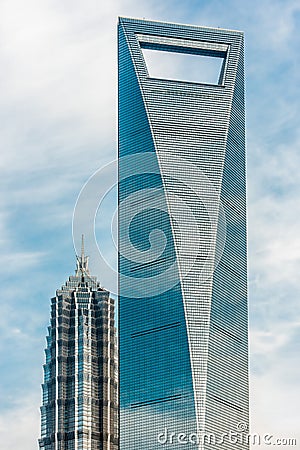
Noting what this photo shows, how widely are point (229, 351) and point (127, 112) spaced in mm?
42902

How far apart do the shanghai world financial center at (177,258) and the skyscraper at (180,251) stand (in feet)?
0.57

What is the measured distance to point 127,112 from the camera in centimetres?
17088

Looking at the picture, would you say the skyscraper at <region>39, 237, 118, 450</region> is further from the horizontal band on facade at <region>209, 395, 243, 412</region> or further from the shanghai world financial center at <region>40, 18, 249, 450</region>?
the horizontal band on facade at <region>209, 395, 243, 412</region>

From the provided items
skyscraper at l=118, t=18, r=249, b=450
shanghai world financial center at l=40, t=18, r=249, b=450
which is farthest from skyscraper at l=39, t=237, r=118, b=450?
skyscraper at l=118, t=18, r=249, b=450

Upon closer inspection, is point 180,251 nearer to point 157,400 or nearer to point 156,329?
point 156,329

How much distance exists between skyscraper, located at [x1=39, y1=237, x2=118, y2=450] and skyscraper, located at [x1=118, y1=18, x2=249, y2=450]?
16883 mm

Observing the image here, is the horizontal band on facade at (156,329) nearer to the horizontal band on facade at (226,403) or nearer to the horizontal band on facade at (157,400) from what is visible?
the horizontal band on facade at (157,400)

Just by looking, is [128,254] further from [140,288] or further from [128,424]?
[128,424]

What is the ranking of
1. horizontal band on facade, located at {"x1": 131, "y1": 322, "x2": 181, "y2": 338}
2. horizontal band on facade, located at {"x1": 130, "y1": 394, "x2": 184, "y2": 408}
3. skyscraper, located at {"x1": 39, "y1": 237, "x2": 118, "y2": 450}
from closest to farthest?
horizontal band on facade, located at {"x1": 130, "y1": 394, "x2": 184, "y2": 408}, horizontal band on facade, located at {"x1": 131, "y1": 322, "x2": 181, "y2": 338}, skyscraper, located at {"x1": 39, "y1": 237, "x2": 118, "y2": 450}

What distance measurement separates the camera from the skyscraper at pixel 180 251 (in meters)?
162

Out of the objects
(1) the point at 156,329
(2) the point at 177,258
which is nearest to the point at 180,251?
(2) the point at 177,258

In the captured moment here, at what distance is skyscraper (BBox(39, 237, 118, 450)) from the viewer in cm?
18238

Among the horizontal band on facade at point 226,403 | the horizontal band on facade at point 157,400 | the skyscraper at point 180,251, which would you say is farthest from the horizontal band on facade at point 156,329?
the horizontal band on facade at point 226,403

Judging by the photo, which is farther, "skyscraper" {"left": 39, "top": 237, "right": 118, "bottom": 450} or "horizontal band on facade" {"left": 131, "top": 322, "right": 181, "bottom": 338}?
"skyscraper" {"left": 39, "top": 237, "right": 118, "bottom": 450}
